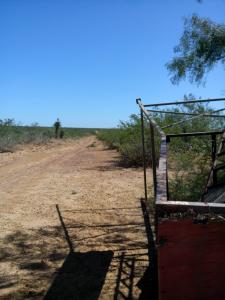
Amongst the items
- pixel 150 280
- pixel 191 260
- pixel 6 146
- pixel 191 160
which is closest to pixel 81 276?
pixel 150 280

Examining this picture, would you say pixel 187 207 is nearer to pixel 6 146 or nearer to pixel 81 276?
pixel 81 276

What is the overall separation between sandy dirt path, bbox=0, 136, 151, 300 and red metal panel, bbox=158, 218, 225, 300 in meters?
1.99

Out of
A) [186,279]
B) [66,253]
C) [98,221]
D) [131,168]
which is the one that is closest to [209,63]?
[98,221]

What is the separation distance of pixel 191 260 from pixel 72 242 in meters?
4.06

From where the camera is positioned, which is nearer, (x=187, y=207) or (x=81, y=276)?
(x=187, y=207)

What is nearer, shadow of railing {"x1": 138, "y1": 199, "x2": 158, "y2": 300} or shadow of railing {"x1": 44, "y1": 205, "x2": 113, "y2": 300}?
shadow of railing {"x1": 138, "y1": 199, "x2": 158, "y2": 300}

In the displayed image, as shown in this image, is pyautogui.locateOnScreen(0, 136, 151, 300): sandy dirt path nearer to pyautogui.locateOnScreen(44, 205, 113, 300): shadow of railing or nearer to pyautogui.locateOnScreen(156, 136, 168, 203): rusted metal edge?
pyautogui.locateOnScreen(44, 205, 113, 300): shadow of railing

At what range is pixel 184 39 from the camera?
292 inches

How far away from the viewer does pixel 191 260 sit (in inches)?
95.5

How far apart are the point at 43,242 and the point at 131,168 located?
9.92 metres

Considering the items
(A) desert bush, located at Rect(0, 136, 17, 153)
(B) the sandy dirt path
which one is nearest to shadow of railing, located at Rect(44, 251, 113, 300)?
(B) the sandy dirt path

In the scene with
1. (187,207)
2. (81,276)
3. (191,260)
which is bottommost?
(81,276)

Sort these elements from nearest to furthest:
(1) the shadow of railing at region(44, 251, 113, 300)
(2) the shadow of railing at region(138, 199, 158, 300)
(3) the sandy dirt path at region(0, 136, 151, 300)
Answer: (2) the shadow of railing at region(138, 199, 158, 300), (1) the shadow of railing at region(44, 251, 113, 300), (3) the sandy dirt path at region(0, 136, 151, 300)

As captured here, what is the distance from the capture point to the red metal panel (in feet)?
7.72
